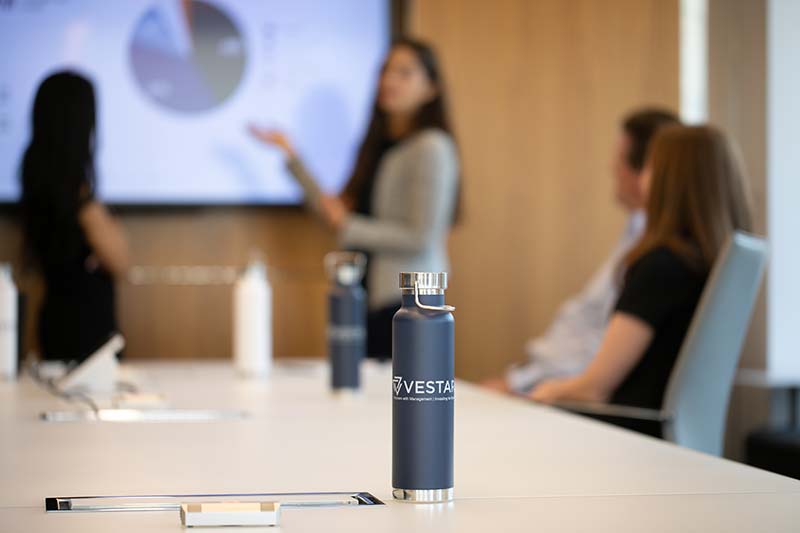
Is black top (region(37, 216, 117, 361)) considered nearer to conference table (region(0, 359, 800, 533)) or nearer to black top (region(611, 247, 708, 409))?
conference table (region(0, 359, 800, 533))

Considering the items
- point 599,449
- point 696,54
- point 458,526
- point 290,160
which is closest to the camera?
point 458,526

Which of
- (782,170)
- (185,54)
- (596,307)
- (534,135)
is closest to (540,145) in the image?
(534,135)

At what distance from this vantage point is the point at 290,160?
12.9ft

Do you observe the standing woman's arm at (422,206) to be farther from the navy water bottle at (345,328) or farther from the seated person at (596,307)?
the navy water bottle at (345,328)

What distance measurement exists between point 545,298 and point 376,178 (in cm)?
111

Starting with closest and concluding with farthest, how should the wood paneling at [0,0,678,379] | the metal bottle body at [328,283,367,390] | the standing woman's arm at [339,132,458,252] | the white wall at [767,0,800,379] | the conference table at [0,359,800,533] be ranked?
the conference table at [0,359,800,533] < the metal bottle body at [328,283,367,390] < the standing woman's arm at [339,132,458,252] < the white wall at [767,0,800,379] < the wood paneling at [0,0,678,379]

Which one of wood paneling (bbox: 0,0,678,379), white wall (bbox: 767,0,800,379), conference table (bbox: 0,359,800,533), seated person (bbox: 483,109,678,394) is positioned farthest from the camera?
wood paneling (bbox: 0,0,678,379)

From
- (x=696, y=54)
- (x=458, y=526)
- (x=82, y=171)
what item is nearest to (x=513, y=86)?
(x=696, y=54)

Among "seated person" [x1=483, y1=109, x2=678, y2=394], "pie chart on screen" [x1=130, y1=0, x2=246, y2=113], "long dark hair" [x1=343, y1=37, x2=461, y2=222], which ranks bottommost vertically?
"seated person" [x1=483, y1=109, x2=678, y2=394]

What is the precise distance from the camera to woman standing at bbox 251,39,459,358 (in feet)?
10.9

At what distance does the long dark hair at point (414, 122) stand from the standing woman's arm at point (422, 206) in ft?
0.32

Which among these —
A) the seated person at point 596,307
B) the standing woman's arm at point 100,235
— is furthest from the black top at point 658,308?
the standing woman's arm at point 100,235

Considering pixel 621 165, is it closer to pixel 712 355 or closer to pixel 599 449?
pixel 712 355

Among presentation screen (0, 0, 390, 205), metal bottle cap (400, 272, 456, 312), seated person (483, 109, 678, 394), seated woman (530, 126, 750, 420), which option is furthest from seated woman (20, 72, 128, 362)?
metal bottle cap (400, 272, 456, 312)
